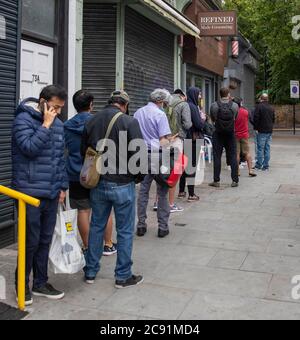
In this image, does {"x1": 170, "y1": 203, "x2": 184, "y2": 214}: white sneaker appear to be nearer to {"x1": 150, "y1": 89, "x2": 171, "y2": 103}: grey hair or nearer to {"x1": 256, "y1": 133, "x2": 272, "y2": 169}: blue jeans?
{"x1": 150, "y1": 89, "x2": 171, "y2": 103}: grey hair

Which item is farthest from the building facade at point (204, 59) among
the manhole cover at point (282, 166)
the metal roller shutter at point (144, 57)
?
the manhole cover at point (282, 166)

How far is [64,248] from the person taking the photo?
433cm

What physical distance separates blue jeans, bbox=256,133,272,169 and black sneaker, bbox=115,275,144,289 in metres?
8.04

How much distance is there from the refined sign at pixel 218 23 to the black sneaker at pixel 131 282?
10.3 metres

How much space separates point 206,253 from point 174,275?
84 centimetres

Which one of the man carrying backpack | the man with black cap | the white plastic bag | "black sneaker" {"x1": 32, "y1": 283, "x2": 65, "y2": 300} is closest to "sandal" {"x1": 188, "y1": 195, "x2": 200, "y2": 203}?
the man carrying backpack

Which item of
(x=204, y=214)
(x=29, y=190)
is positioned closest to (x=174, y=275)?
(x=29, y=190)

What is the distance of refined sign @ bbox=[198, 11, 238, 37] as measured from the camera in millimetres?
13703

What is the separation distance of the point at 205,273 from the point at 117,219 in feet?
3.52

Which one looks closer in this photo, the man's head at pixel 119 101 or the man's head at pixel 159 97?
the man's head at pixel 119 101

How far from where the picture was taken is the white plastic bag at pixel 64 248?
169 inches

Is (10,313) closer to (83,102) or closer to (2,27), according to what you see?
(83,102)

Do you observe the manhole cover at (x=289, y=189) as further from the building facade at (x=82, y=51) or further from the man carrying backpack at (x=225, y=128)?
the building facade at (x=82, y=51)

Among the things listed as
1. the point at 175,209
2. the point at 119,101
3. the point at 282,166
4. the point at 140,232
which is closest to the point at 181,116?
the point at 175,209
